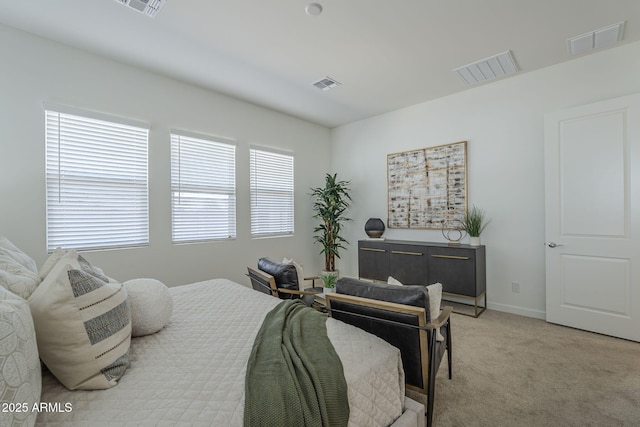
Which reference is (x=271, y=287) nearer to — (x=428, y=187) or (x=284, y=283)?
(x=284, y=283)

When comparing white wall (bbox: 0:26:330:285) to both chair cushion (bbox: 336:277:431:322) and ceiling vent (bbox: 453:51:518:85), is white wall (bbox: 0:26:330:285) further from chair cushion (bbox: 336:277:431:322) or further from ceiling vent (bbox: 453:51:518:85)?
ceiling vent (bbox: 453:51:518:85)

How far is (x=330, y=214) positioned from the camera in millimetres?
4938

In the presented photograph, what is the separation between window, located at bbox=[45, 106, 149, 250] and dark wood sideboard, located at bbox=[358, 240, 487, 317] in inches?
124

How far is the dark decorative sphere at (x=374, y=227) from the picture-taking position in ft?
15.1

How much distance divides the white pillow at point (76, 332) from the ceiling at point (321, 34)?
228cm

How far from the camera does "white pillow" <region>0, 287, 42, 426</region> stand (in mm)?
749

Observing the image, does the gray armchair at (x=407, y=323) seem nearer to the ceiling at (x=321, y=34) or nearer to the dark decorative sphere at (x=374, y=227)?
the ceiling at (x=321, y=34)

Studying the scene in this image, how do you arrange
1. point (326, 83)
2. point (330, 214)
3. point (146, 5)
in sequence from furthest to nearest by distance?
point (330, 214) → point (326, 83) → point (146, 5)

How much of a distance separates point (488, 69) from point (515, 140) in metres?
0.94

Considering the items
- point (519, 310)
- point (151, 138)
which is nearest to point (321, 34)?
point (151, 138)

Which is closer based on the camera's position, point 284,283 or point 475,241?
point 284,283

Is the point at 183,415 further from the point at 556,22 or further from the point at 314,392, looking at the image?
the point at 556,22

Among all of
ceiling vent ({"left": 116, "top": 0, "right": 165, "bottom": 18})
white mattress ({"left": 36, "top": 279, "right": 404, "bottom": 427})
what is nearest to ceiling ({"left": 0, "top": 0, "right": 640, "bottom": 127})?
ceiling vent ({"left": 116, "top": 0, "right": 165, "bottom": 18})

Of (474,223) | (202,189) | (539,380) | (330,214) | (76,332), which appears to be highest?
(202,189)
